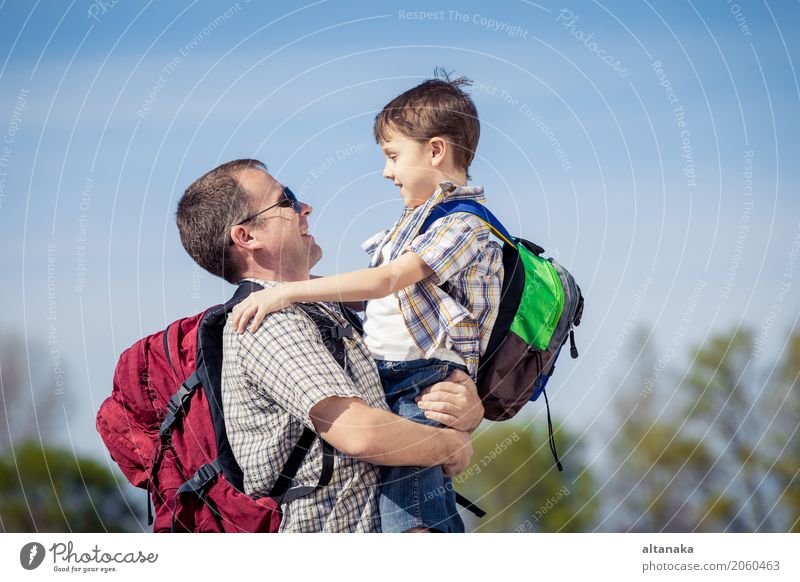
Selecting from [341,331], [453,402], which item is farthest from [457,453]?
[341,331]

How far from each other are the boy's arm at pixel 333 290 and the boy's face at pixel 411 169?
1.60 feet

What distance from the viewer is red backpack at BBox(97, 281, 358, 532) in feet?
16.2

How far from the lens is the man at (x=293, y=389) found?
15.0ft

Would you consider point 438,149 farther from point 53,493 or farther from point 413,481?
point 53,493

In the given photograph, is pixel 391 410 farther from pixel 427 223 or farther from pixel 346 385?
pixel 427 223

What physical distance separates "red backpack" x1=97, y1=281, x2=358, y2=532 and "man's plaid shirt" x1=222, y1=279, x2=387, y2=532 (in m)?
0.06

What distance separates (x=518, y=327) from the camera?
5090mm

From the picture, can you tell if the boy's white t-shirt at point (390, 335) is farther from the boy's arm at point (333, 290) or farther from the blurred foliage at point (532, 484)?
the blurred foliage at point (532, 484)

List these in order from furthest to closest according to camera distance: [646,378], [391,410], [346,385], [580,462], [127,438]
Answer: [580,462] < [646,378] < [127,438] < [391,410] < [346,385]

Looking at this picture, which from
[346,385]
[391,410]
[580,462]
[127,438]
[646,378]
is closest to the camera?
[346,385]
